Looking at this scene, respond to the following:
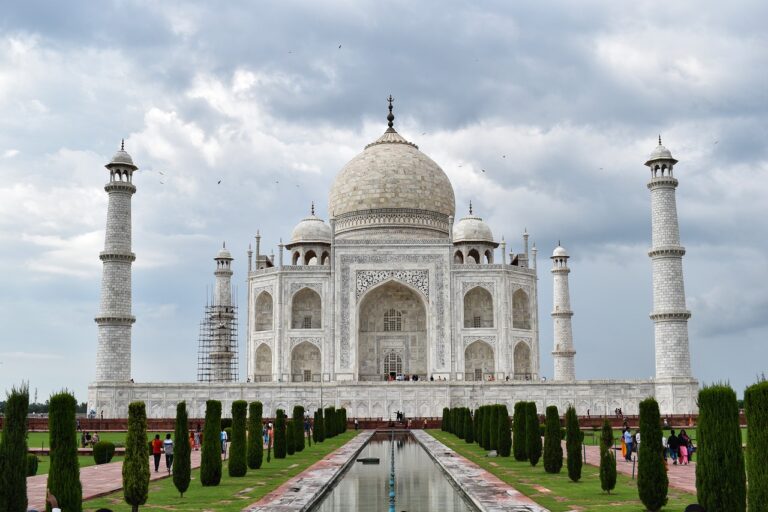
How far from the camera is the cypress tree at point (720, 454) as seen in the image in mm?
8633

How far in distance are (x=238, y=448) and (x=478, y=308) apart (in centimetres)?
2150

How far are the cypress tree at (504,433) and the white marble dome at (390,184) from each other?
2006cm

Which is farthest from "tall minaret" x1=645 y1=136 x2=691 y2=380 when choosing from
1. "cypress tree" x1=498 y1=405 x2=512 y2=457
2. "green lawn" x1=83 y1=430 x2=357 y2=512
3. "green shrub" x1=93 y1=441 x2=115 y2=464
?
"green shrub" x1=93 y1=441 x2=115 y2=464

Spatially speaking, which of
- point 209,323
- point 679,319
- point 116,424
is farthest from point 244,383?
point 679,319

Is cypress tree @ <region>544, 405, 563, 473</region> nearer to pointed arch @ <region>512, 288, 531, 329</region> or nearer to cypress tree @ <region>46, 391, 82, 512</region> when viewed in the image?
cypress tree @ <region>46, 391, 82, 512</region>

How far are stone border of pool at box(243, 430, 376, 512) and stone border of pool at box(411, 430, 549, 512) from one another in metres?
1.73

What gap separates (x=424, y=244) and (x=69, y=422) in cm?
2586

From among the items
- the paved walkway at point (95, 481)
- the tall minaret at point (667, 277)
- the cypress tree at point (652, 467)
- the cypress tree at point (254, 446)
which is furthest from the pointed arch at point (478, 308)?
the cypress tree at point (652, 467)

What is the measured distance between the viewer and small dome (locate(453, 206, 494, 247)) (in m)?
37.2

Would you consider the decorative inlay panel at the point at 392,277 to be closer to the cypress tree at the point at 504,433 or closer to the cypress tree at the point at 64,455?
the cypress tree at the point at 504,433

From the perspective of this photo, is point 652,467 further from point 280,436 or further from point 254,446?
point 280,436

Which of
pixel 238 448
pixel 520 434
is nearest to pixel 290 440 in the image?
pixel 238 448

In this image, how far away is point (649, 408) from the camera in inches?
417

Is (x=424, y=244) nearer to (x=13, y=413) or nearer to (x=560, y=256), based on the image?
(x=560, y=256)
